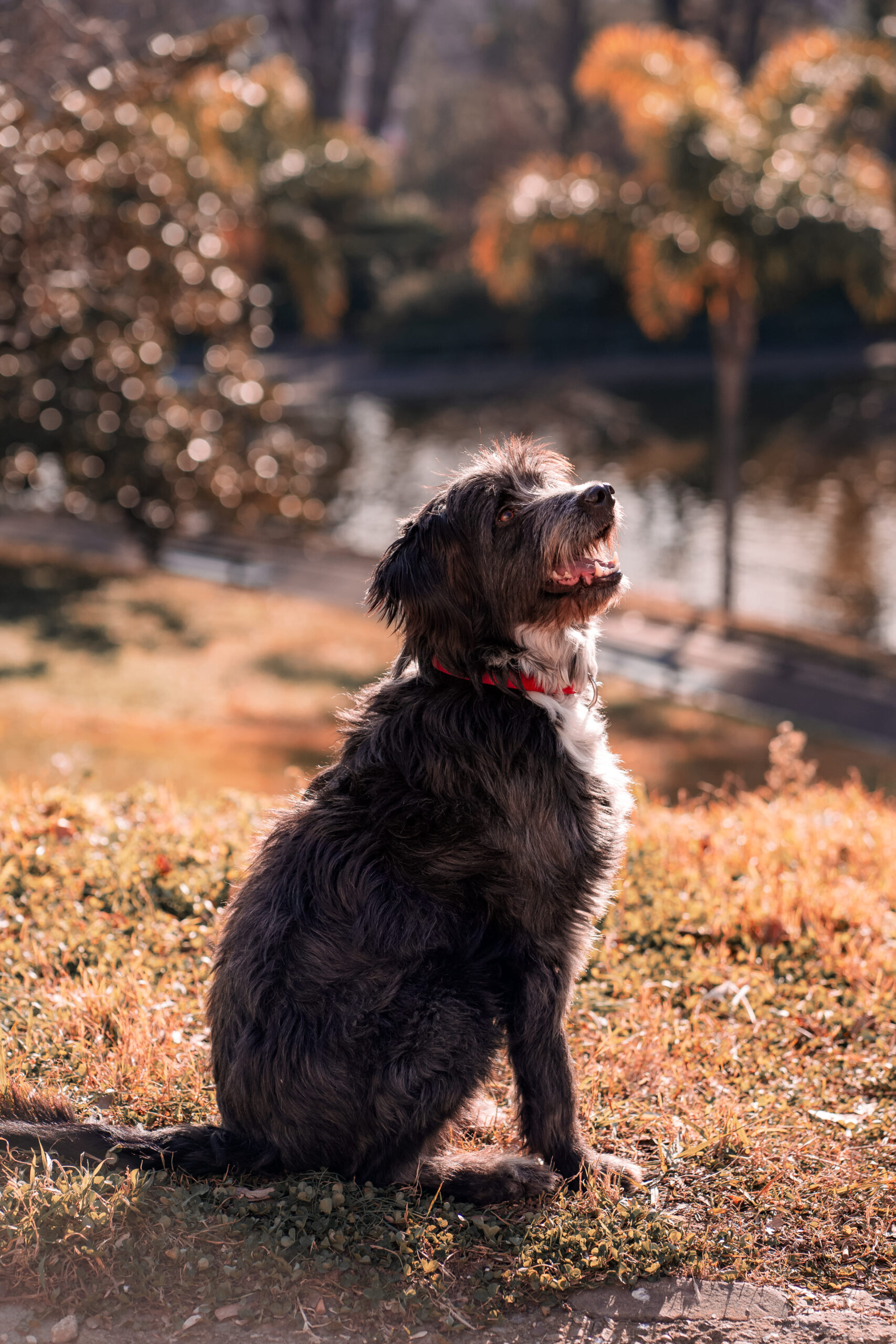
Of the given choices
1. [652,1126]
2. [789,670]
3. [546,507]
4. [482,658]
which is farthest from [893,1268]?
[789,670]

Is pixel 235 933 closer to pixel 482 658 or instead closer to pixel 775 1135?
pixel 482 658

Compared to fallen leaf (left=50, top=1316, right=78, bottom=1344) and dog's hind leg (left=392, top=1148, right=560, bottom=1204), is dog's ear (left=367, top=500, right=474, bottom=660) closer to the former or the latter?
dog's hind leg (left=392, top=1148, right=560, bottom=1204)

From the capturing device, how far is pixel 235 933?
3195 mm

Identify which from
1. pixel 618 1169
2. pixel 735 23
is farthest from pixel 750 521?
pixel 735 23

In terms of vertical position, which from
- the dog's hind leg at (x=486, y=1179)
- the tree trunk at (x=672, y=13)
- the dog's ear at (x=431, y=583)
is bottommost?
the dog's hind leg at (x=486, y=1179)

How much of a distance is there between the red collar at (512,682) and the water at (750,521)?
37.9 ft

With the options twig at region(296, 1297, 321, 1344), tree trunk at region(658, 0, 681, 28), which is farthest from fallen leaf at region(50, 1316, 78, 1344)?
tree trunk at region(658, 0, 681, 28)

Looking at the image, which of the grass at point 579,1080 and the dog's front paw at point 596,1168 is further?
the dog's front paw at point 596,1168

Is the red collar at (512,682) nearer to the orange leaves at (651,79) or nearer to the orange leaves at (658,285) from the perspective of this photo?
the orange leaves at (658,285)

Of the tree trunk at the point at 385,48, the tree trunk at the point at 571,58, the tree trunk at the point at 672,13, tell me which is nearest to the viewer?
the tree trunk at the point at 672,13

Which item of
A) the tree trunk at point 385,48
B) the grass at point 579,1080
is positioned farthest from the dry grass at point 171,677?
the tree trunk at point 385,48

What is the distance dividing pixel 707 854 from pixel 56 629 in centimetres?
1158

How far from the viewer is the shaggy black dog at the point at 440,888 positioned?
3033 millimetres

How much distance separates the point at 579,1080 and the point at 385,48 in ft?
180
